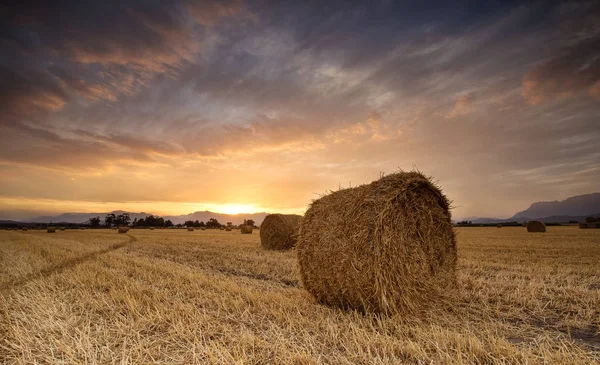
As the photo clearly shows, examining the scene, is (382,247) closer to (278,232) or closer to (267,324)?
(267,324)

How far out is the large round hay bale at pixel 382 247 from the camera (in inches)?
203

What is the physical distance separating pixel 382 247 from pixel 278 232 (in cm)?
Answer: 1132

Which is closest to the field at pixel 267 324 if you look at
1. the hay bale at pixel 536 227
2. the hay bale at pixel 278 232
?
the hay bale at pixel 278 232

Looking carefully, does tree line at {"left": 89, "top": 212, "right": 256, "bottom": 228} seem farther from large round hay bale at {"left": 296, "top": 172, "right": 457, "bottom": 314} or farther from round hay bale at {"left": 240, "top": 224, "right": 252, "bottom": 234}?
large round hay bale at {"left": 296, "top": 172, "right": 457, "bottom": 314}

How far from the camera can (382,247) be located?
16.9 ft

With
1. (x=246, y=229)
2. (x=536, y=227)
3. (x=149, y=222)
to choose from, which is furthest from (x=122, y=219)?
(x=536, y=227)

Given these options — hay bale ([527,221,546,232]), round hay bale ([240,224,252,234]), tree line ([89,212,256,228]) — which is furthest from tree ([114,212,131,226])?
hay bale ([527,221,546,232])

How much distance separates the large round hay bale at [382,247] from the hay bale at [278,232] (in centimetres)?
964

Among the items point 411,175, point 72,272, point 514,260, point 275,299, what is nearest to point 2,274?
point 72,272

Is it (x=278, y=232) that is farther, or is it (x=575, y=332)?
(x=278, y=232)

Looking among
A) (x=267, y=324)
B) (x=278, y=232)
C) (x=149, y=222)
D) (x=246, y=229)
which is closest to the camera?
(x=267, y=324)

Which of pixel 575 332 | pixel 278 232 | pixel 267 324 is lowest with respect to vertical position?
pixel 575 332

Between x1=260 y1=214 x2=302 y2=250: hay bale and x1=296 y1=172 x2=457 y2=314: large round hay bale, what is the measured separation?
964cm

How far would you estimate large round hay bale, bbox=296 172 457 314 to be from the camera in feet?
16.9
